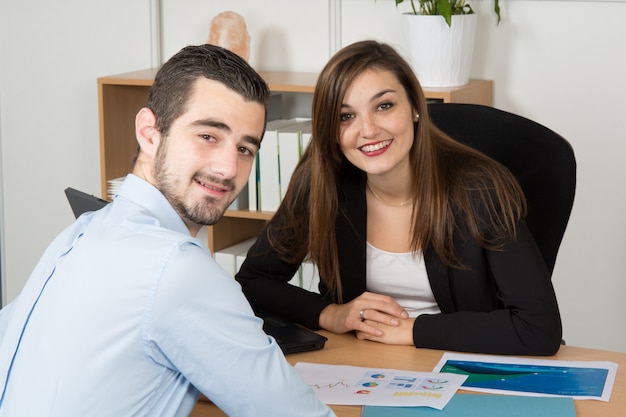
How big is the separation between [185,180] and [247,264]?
820 millimetres

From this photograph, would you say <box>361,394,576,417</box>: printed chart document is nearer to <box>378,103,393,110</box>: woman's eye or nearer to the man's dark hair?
the man's dark hair

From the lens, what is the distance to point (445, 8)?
9.31 ft

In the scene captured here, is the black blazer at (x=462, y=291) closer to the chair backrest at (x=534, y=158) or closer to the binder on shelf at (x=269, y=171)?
the chair backrest at (x=534, y=158)

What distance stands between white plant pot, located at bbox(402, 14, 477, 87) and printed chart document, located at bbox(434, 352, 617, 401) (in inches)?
55.0

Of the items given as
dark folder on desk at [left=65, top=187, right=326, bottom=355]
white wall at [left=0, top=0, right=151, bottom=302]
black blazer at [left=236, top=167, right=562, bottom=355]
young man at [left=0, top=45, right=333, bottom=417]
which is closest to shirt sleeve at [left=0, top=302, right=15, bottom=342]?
young man at [left=0, top=45, right=333, bottom=417]

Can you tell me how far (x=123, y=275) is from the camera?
1176mm

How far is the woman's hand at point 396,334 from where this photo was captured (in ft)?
5.94

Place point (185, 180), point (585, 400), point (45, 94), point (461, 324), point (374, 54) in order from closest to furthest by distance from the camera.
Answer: point (185, 180)
point (585, 400)
point (461, 324)
point (374, 54)
point (45, 94)

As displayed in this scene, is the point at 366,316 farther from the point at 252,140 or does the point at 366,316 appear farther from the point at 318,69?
the point at 318,69

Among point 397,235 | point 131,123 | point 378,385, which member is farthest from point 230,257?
point 378,385

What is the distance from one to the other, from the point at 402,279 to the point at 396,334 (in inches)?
9.5

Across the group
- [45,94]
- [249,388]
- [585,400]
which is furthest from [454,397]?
[45,94]

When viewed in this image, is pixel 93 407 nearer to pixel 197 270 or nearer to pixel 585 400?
pixel 197 270

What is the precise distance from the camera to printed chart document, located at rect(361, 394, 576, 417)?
147 centimetres
